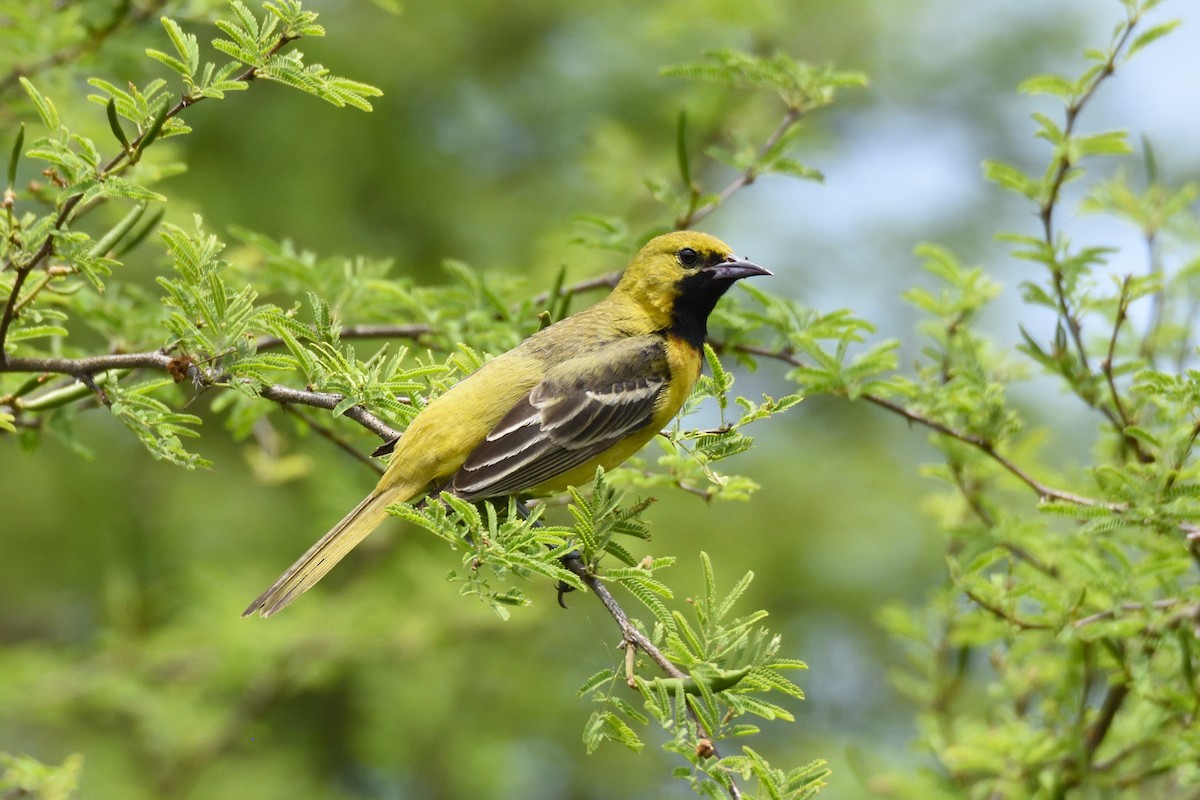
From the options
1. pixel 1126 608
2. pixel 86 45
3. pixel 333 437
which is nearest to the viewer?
pixel 1126 608

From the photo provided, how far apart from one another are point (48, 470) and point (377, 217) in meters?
2.93

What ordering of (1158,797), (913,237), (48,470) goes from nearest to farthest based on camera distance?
(1158,797)
(48,470)
(913,237)

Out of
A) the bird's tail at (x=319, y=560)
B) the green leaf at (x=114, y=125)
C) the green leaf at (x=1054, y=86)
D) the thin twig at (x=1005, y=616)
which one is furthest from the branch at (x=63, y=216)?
the thin twig at (x=1005, y=616)

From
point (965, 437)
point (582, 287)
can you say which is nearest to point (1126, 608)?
point (965, 437)

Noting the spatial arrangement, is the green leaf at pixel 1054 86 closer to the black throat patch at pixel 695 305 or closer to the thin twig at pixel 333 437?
the black throat patch at pixel 695 305

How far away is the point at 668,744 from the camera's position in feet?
8.95

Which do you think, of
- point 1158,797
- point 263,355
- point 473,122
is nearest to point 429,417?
point 263,355

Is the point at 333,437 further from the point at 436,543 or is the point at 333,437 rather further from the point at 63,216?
the point at 436,543

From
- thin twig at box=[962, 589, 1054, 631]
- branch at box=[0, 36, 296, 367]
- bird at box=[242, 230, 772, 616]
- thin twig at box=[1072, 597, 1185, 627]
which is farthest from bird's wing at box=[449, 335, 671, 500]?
thin twig at box=[1072, 597, 1185, 627]

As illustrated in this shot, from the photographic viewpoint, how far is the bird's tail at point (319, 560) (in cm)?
381

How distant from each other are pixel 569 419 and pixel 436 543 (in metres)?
3.97

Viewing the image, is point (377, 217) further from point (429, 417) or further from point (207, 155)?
Result: point (429, 417)

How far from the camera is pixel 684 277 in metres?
5.23

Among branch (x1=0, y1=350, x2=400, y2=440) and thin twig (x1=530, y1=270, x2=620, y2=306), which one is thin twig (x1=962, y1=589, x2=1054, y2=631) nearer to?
thin twig (x1=530, y1=270, x2=620, y2=306)
